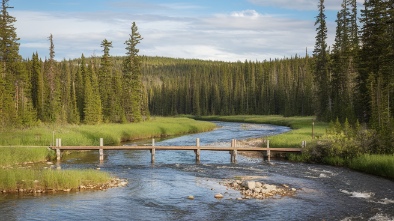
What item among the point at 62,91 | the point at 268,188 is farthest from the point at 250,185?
the point at 62,91

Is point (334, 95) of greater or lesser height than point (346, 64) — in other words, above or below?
below

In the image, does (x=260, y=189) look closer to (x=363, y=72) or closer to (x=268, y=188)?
(x=268, y=188)

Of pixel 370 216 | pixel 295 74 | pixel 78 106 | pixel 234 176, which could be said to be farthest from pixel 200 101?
pixel 370 216

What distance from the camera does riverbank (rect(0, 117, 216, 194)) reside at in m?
23.5

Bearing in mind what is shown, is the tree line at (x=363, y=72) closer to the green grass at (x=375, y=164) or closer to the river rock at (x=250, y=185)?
the green grass at (x=375, y=164)

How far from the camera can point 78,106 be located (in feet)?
248

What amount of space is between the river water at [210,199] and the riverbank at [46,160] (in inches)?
44.4

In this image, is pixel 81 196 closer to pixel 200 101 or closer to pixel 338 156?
pixel 338 156

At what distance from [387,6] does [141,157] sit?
30.7 metres

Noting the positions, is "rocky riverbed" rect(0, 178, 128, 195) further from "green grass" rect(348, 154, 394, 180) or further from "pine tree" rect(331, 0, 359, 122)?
"pine tree" rect(331, 0, 359, 122)

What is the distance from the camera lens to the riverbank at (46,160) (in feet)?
77.2

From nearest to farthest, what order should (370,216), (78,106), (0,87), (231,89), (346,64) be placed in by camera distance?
(370,216)
(0,87)
(346,64)
(78,106)
(231,89)

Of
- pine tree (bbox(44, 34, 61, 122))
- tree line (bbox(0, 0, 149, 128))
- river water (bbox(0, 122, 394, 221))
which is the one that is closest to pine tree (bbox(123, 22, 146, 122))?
tree line (bbox(0, 0, 149, 128))

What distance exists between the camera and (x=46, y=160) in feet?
115
